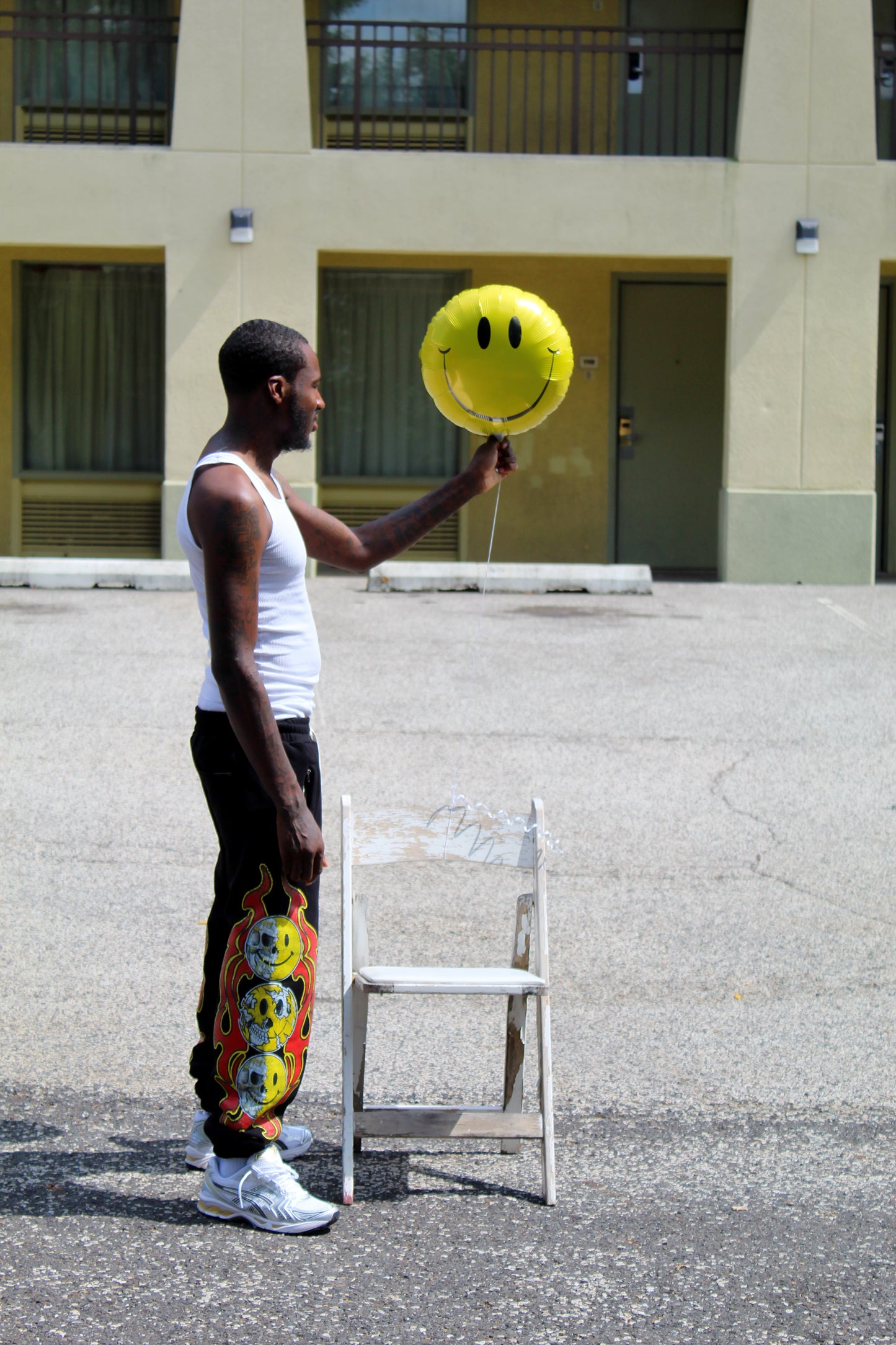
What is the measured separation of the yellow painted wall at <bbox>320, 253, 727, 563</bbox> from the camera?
50.6ft

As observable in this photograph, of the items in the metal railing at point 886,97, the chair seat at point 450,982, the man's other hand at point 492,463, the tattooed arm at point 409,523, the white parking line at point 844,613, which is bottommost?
the chair seat at point 450,982

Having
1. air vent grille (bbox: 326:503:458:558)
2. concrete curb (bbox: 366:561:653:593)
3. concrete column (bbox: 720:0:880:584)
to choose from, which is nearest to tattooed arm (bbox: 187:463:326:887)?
concrete curb (bbox: 366:561:653:593)

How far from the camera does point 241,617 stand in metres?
3.03

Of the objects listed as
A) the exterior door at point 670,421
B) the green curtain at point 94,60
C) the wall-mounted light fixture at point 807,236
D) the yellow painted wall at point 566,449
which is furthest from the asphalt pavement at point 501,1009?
the green curtain at point 94,60

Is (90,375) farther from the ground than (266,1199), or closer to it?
farther from the ground

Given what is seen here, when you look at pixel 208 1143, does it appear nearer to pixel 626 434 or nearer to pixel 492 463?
pixel 492 463

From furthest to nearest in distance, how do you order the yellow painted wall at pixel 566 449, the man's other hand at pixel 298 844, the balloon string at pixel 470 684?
the yellow painted wall at pixel 566 449, the balloon string at pixel 470 684, the man's other hand at pixel 298 844

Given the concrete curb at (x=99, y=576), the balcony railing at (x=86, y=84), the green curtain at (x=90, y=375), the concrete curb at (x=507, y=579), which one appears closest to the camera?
the concrete curb at (x=99, y=576)

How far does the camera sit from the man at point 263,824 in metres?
3.11

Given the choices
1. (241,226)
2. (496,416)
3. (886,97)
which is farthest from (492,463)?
(886,97)

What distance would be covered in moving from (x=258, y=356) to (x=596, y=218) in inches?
436

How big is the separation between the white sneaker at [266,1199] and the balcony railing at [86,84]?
44.8ft

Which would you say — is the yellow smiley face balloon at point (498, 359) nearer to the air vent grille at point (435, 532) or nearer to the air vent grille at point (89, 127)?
the air vent grille at point (435, 532)

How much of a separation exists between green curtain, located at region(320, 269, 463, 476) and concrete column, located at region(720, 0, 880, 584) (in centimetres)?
340
